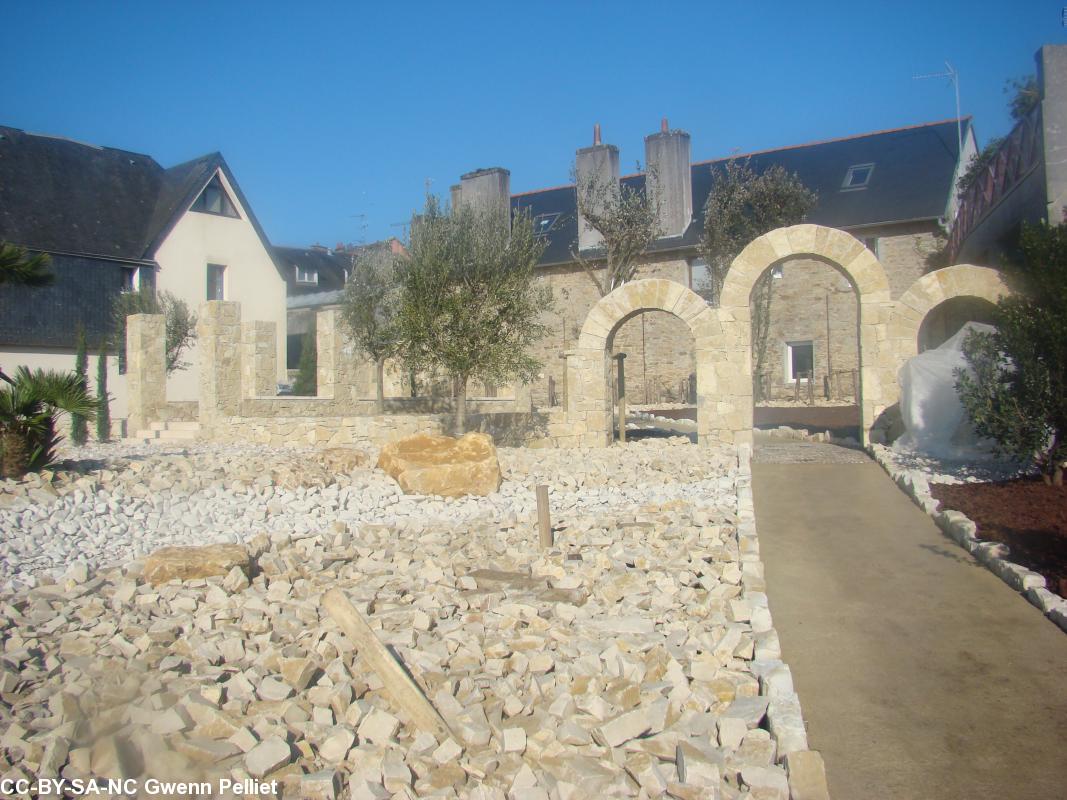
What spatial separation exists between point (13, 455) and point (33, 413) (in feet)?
2.46

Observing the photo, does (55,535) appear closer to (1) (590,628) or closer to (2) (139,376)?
(1) (590,628)

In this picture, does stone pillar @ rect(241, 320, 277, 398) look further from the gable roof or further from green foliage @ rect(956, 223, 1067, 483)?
green foliage @ rect(956, 223, 1067, 483)

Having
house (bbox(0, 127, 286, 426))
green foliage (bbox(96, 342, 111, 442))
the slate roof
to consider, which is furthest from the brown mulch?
house (bbox(0, 127, 286, 426))

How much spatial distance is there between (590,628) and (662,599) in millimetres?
805

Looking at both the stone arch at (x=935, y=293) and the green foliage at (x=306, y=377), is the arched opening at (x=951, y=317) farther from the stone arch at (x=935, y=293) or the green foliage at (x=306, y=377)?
the green foliage at (x=306, y=377)

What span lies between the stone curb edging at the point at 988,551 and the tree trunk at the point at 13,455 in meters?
10.1

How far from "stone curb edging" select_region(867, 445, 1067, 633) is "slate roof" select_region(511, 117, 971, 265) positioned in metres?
18.7

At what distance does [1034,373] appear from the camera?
9.80 meters

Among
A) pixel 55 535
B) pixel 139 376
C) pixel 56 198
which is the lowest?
pixel 55 535

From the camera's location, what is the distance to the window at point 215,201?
96.8 feet

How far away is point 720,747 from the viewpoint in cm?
426

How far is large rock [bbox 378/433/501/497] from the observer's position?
37.2ft

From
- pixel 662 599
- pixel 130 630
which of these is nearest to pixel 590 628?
pixel 662 599

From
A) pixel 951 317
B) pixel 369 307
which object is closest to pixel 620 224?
pixel 369 307
